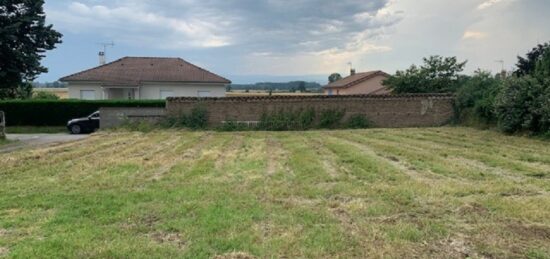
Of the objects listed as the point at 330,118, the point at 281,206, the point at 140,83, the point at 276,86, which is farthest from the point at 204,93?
the point at 281,206

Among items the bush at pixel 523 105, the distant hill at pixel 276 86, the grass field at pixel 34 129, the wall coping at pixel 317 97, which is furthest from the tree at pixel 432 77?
the distant hill at pixel 276 86

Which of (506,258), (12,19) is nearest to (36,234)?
(506,258)

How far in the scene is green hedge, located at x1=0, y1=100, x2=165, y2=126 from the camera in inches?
1134

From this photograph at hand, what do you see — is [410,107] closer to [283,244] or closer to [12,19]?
[12,19]

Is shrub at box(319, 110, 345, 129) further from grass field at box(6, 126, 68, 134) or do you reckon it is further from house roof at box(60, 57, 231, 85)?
house roof at box(60, 57, 231, 85)

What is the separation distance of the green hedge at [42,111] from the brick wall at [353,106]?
23.8ft

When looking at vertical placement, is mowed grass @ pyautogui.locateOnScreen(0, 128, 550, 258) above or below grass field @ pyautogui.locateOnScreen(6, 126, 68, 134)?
above

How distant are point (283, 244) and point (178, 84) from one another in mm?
33569

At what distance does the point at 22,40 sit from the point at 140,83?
18238mm

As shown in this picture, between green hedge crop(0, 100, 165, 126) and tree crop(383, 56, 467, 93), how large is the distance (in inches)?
583

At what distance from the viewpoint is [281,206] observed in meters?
5.85

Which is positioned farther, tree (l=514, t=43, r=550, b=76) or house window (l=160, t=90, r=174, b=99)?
house window (l=160, t=90, r=174, b=99)

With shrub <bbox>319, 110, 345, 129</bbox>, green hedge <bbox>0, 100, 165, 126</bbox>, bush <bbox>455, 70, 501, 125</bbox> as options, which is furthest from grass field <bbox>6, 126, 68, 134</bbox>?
bush <bbox>455, 70, 501, 125</bbox>

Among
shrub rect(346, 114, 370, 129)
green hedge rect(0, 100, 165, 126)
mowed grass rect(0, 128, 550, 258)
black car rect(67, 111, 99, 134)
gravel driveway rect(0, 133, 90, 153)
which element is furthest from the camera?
green hedge rect(0, 100, 165, 126)
